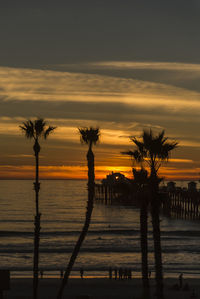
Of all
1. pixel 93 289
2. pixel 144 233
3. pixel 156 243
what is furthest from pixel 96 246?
pixel 156 243

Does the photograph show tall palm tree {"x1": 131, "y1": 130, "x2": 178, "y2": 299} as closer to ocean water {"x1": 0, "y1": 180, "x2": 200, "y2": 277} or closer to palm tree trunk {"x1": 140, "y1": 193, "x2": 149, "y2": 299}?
palm tree trunk {"x1": 140, "y1": 193, "x2": 149, "y2": 299}

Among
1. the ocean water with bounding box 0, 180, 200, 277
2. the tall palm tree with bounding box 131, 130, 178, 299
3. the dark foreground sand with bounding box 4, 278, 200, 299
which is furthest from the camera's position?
the ocean water with bounding box 0, 180, 200, 277

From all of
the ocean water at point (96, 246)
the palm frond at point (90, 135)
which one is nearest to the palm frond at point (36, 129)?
the palm frond at point (90, 135)

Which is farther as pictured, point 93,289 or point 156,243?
point 93,289

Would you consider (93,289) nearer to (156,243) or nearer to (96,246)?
(156,243)

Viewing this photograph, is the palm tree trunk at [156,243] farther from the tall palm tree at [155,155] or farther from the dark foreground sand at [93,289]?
the dark foreground sand at [93,289]

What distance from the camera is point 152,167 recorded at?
23359 mm

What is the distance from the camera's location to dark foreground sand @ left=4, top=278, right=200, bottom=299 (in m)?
31.7

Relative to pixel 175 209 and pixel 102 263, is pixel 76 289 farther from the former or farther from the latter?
pixel 175 209

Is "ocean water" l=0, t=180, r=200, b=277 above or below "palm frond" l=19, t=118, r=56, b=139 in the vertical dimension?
below

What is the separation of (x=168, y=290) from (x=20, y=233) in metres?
48.1

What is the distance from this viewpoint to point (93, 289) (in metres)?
34.1

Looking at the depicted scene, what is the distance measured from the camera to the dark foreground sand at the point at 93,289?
104ft

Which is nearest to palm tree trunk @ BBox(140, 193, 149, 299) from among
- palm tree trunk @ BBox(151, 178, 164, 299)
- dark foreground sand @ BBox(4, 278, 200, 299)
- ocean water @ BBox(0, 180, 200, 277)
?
palm tree trunk @ BBox(151, 178, 164, 299)
